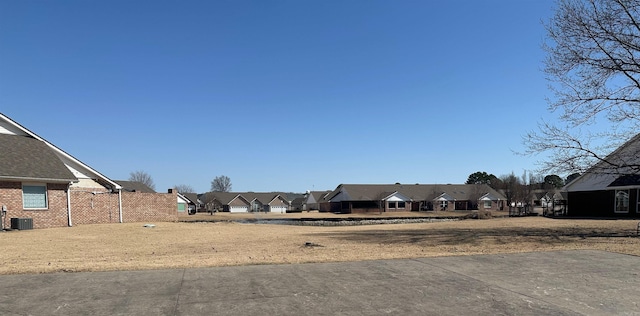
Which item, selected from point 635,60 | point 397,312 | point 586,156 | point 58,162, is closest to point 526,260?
point 397,312

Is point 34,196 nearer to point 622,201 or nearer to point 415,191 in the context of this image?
point 622,201

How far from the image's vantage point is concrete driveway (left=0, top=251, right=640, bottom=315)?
5.32 metres

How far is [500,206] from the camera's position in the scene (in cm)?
7969

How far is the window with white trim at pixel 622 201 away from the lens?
30953 mm

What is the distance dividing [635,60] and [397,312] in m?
18.4

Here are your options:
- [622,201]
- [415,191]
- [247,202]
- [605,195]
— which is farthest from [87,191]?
[247,202]

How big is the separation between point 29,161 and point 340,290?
73.3 ft

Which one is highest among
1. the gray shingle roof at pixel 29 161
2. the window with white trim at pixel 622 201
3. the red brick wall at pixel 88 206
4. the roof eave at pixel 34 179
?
the gray shingle roof at pixel 29 161

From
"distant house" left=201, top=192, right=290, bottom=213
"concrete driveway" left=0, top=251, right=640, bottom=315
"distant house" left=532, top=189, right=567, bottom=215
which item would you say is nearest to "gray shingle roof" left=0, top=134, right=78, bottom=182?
"concrete driveway" left=0, top=251, right=640, bottom=315

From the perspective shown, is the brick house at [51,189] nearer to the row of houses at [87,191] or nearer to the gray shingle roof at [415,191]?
the row of houses at [87,191]

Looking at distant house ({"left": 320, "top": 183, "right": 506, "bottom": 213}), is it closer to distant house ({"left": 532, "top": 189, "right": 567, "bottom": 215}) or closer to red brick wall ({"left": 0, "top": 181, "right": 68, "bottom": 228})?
distant house ({"left": 532, "top": 189, "right": 567, "bottom": 215})

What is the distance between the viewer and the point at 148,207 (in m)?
29.3

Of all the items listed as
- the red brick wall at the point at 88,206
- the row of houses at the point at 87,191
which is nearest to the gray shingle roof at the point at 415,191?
the row of houses at the point at 87,191

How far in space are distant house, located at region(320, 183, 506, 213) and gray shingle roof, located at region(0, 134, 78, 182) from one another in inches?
2242
